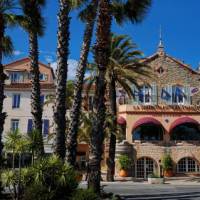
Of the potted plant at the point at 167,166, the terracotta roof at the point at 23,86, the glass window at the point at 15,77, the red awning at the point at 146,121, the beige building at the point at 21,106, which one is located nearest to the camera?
the potted plant at the point at 167,166

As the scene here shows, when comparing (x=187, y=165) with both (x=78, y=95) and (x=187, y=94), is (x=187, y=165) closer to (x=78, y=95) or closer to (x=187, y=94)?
→ (x=187, y=94)

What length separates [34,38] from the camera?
74.3 feet

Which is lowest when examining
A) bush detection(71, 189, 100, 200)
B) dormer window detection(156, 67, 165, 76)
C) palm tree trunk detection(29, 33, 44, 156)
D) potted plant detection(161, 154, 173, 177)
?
bush detection(71, 189, 100, 200)

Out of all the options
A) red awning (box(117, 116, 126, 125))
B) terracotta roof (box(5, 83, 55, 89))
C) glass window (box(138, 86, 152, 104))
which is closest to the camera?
red awning (box(117, 116, 126, 125))

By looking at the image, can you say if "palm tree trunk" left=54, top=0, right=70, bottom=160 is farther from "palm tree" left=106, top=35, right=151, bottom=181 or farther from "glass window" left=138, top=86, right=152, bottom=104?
"glass window" left=138, top=86, right=152, bottom=104

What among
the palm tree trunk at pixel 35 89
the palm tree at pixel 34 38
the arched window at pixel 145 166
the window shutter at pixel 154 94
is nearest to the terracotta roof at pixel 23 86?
the window shutter at pixel 154 94

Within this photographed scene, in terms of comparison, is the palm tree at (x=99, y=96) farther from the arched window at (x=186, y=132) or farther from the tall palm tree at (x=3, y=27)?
the arched window at (x=186, y=132)

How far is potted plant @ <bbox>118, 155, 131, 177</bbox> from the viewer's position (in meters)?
45.5

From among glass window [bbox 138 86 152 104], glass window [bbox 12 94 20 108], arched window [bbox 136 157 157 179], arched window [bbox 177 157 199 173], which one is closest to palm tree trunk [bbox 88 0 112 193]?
arched window [bbox 136 157 157 179]

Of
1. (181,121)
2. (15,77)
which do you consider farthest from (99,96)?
(15,77)

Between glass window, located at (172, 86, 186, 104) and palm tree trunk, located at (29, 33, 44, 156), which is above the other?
glass window, located at (172, 86, 186, 104)

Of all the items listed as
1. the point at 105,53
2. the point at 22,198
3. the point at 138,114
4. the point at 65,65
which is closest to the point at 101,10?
the point at 105,53

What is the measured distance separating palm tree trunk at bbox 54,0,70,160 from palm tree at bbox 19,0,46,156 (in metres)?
1.14

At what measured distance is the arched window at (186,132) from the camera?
161 ft
